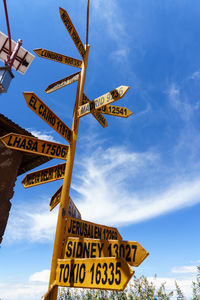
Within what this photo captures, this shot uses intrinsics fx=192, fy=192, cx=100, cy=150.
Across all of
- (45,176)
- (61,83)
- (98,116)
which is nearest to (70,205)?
(45,176)

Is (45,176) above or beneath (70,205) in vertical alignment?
above

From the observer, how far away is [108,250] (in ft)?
7.38

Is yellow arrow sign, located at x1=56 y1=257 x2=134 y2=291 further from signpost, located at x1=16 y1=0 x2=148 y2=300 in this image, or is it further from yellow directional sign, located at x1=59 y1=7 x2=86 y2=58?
yellow directional sign, located at x1=59 y1=7 x2=86 y2=58

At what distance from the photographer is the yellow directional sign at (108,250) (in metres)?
2.20

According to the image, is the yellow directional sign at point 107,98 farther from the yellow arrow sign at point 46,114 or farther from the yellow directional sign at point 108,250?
the yellow directional sign at point 108,250

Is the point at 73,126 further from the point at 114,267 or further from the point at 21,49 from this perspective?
the point at 21,49

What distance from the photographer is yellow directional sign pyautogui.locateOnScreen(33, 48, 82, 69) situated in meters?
3.93

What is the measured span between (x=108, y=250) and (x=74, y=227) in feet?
1.94

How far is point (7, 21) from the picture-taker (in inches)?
195

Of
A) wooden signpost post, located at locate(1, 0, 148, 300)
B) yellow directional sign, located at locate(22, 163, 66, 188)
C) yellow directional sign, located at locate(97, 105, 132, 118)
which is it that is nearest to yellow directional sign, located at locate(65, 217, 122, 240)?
wooden signpost post, located at locate(1, 0, 148, 300)

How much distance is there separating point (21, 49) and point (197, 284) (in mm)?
25739

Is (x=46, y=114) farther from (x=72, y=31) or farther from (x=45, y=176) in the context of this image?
(x=72, y=31)

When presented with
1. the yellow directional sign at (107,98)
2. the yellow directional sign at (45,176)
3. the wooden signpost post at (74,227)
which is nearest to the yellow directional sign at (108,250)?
the wooden signpost post at (74,227)

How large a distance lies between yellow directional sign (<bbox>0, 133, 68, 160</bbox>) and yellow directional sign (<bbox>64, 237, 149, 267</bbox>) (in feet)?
4.22
